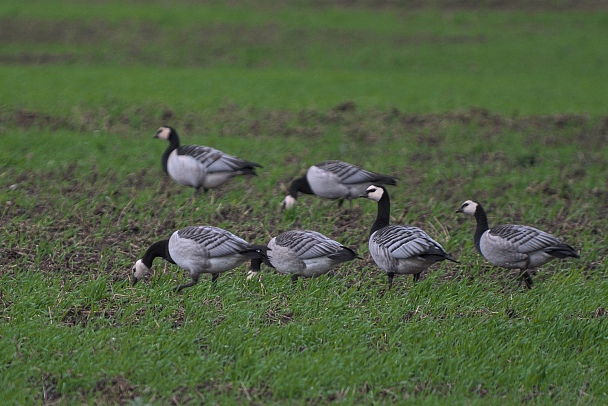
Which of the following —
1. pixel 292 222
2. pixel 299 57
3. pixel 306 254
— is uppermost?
pixel 306 254

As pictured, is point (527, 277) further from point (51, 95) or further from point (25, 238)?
point (51, 95)

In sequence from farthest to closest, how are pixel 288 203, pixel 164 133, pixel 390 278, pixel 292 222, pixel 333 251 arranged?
pixel 164 133 → pixel 288 203 → pixel 292 222 → pixel 390 278 → pixel 333 251

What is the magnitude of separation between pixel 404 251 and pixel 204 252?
218cm

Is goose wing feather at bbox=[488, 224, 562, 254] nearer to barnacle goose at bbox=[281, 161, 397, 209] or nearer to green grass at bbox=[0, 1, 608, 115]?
barnacle goose at bbox=[281, 161, 397, 209]

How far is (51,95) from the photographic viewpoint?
20.9 meters

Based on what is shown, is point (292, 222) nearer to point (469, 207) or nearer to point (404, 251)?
point (469, 207)

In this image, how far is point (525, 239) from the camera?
909 cm

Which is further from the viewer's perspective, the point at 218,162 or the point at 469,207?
the point at 218,162

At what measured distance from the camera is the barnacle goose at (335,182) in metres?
12.1

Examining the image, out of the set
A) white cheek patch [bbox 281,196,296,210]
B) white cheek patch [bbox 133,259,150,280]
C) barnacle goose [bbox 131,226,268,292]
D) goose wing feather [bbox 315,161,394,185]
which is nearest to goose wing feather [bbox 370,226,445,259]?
barnacle goose [bbox 131,226,268,292]

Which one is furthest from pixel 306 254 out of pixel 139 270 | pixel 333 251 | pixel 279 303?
pixel 139 270

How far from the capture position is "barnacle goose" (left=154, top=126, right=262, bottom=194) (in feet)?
41.9

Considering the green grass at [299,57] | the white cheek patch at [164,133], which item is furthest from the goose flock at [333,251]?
the green grass at [299,57]

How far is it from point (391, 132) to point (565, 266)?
28.5 ft
